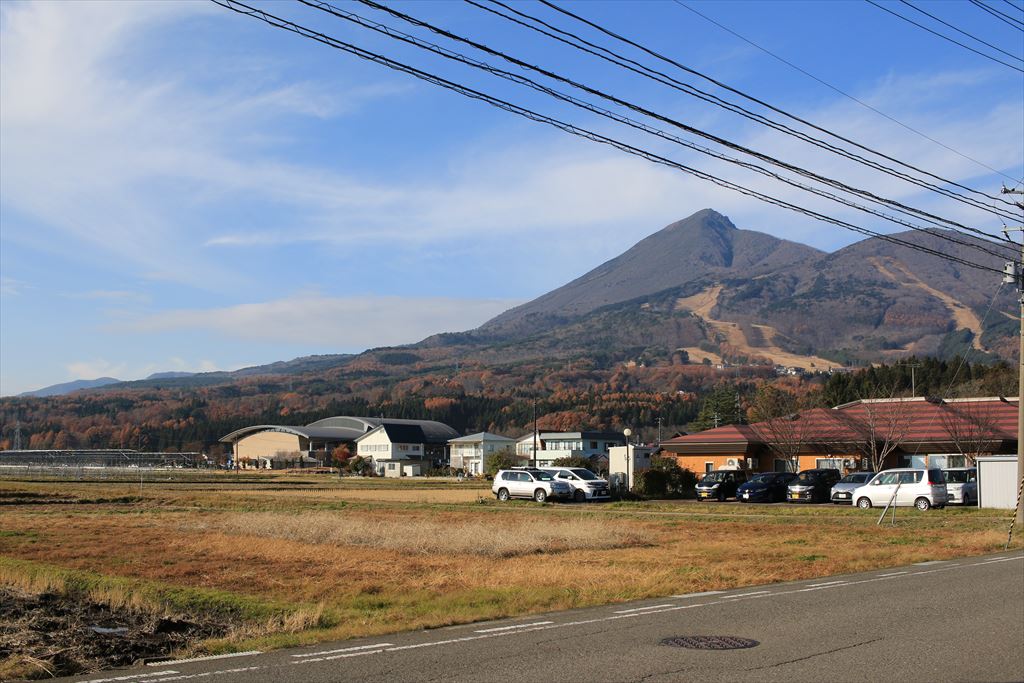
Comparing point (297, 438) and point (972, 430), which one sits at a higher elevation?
point (297, 438)

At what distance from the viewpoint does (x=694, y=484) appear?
5050 centimetres

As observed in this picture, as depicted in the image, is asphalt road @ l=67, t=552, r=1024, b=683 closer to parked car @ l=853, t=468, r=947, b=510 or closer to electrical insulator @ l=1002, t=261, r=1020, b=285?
electrical insulator @ l=1002, t=261, r=1020, b=285

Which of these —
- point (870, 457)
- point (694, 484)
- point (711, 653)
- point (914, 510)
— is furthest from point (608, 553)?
point (870, 457)

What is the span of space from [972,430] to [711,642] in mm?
47258

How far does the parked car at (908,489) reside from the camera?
35.8 meters

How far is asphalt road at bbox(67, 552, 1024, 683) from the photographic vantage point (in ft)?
28.5

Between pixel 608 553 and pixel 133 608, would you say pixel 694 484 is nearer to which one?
Answer: pixel 608 553

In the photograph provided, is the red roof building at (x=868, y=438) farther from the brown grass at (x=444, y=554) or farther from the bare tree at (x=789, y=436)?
the brown grass at (x=444, y=554)

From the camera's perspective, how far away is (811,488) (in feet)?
140

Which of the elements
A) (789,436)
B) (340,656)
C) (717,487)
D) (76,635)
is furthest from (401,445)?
(340,656)

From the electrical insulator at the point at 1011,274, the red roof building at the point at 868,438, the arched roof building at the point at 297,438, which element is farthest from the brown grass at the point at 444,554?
the arched roof building at the point at 297,438

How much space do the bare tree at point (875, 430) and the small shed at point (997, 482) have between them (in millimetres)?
17089

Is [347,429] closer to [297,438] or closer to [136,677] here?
[297,438]

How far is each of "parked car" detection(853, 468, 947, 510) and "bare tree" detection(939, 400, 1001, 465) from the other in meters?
16.7
